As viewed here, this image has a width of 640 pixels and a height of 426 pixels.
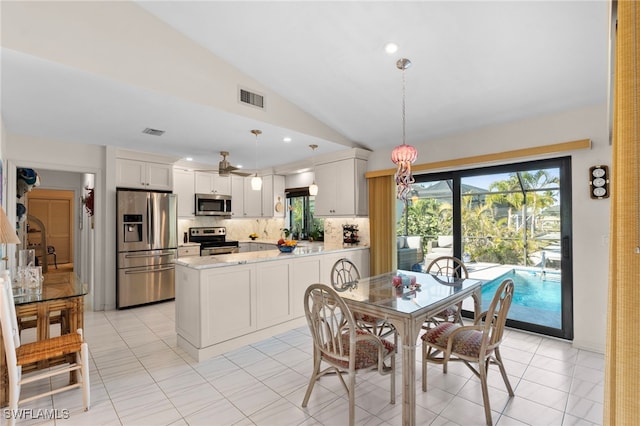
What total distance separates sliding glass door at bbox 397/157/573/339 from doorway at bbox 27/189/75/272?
9.77m

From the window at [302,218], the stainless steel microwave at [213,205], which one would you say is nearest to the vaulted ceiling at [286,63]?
the stainless steel microwave at [213,205]

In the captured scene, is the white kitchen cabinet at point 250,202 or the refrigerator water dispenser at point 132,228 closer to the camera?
the refrigerator water dispenser at point 132,228

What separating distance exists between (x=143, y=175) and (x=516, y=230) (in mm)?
5619

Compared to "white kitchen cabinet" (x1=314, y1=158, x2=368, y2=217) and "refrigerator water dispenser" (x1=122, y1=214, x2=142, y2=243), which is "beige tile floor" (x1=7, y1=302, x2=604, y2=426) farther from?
"white kitchen cabinet" (x1=314, y1=158, x2=368, y2=217)

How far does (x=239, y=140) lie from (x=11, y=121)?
2.56 metres

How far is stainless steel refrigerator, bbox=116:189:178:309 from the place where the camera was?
15.6 feet

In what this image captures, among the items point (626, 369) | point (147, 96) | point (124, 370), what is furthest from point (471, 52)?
point (124, 370)

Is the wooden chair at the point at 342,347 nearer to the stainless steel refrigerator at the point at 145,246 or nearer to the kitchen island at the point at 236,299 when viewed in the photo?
the kitchen island at the point at 236,299

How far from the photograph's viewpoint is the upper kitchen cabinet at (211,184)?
6.20 metres

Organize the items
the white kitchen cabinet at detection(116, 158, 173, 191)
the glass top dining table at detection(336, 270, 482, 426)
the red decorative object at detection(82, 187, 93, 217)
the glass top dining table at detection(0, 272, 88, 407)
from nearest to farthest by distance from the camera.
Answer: the glass top dining table at detection(336, 270, 482, 426) < the glass top dining table at detection(0, 272, 88, 407) < the white kitchen cabinet at detection(116, 158, 173, 191) < the red decorative object at detection(82, 187, 93, 217)

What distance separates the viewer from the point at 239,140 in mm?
4359

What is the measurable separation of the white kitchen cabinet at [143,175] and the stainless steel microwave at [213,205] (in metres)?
0.81

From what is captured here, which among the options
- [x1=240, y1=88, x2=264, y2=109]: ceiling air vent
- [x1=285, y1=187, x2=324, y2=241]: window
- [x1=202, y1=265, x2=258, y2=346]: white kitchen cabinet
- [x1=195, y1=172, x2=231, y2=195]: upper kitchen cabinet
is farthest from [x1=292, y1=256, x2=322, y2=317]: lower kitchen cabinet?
[x1=195, y1=172, x2=231, y2=195]: upper kitchen cabinet

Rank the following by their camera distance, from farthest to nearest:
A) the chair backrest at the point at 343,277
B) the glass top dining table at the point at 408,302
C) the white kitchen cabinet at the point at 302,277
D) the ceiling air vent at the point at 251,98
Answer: the white kitchen cabinet at the point at 302,277 < the ceiling air vent at the point at 251,98 < the chair backrest at the point at 343,277 < the glass top dining table at the point at 408,302
